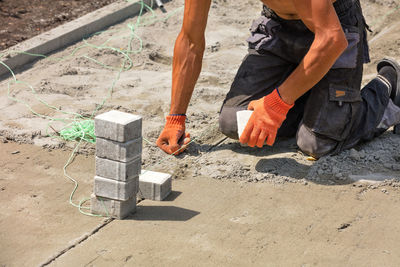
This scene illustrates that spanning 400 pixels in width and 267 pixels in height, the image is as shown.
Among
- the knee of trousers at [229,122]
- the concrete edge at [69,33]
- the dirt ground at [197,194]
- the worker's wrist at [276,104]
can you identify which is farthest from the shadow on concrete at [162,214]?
the concrete edge at [69,33]

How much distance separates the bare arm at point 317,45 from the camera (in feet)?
10.2

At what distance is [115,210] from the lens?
2.88 m

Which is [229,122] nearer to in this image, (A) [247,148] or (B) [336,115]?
(A) [247,148]

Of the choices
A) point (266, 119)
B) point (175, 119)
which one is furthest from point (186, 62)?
point (266, 119)

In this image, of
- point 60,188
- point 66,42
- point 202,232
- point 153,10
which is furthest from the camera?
point 153,10

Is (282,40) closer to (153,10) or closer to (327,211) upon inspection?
(327,211)

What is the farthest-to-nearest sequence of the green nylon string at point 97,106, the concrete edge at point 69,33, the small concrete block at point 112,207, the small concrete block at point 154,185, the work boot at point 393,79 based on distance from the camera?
1. the concrete edge at point 69,33
2. the work boot at point 393,79
3. the green nylon string at point 97,106
4. the small concrete block at point 154,185
5. the small concrete block at point 112,207

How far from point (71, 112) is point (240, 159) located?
4.48 feet

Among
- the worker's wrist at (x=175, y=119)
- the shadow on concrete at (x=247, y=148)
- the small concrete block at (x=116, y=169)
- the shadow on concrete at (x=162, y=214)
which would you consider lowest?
the shadow on concrete at (x=162, y=214)

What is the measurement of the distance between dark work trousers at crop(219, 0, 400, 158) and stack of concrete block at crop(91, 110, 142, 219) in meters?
1.08

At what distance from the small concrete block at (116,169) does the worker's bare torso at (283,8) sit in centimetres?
127

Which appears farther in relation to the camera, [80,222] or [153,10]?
[153,10]

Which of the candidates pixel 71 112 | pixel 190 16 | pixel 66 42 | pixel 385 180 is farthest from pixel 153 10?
pixel 385 180

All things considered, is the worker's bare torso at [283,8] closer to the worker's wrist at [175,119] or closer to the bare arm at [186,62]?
the bare arm at [186,62]
